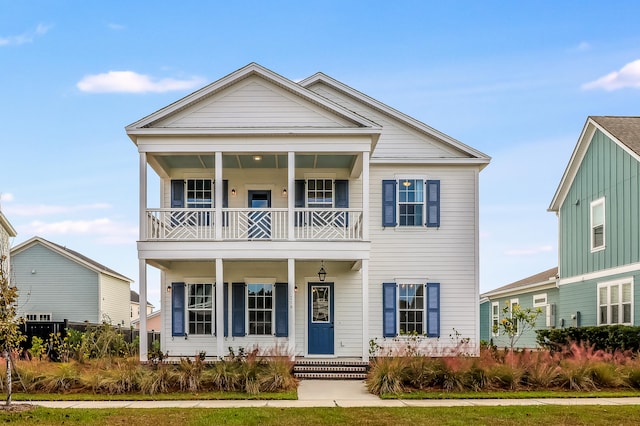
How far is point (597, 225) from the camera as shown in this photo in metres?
20.1

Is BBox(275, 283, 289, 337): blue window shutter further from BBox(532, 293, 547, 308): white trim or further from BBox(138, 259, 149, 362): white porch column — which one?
BBox(532, 293, 547, 308): white trim

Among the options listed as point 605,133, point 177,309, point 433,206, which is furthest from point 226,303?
point 605,133

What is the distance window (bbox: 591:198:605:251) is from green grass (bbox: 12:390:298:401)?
1231cm

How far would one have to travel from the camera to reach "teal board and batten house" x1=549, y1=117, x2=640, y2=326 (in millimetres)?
17875

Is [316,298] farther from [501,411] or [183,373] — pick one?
[501,411]

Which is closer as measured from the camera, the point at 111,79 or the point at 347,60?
the point at 347,60

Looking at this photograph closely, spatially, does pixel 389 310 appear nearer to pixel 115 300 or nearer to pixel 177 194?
pixel 177 194

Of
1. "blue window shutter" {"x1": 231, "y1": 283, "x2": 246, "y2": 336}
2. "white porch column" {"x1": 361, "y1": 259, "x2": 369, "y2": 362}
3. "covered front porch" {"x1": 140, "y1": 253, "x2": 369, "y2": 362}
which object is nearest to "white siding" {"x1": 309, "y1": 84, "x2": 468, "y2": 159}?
"covered front porch" {"x1": 140, "y1": 253, "x2": 369, "y2": 362}

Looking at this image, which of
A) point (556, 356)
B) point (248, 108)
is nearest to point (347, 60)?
point (248, 108)

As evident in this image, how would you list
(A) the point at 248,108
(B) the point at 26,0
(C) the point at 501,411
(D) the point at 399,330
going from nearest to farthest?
(C) the point at 501,411 < (B) the point at 26,0 < (A) the point at 248,108 < (D) the point at 399,330

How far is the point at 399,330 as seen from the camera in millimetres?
17812

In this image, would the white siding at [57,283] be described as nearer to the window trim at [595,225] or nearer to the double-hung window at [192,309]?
the double-hung window at [192,309]

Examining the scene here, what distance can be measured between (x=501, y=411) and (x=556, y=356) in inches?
203

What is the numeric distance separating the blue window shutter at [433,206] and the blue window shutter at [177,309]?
7.42m
